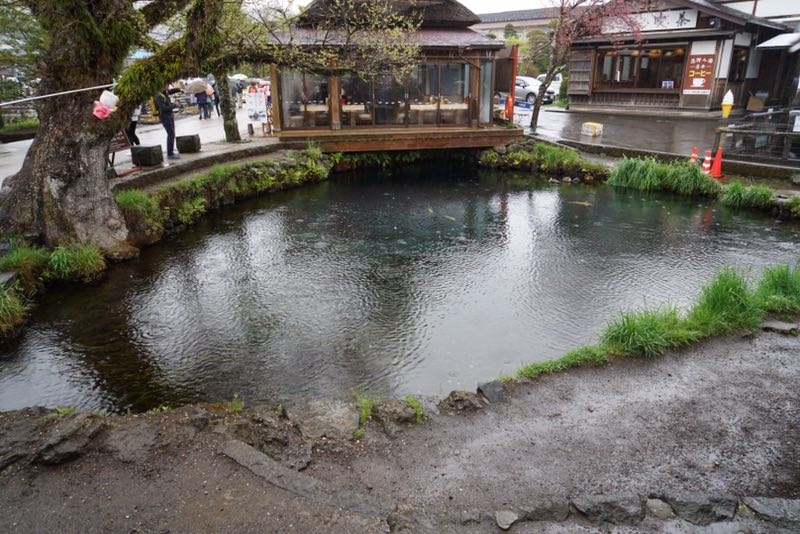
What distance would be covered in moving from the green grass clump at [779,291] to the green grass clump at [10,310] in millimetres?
10022

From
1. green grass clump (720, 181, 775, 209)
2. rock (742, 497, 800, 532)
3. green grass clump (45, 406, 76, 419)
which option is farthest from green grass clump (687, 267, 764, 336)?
green grass clump (45, 406, 76, 419)

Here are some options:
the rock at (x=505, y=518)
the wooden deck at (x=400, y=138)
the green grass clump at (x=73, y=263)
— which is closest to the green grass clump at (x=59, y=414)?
the rock at (x=505, y=518)

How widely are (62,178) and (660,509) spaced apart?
383 inches

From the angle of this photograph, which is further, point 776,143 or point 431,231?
point 776,143

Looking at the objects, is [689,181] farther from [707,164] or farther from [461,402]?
[461,402]

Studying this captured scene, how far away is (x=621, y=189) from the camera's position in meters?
A: 15.3

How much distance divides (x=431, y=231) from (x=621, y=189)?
6.26m

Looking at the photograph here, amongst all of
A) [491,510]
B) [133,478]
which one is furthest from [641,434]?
[133,478]

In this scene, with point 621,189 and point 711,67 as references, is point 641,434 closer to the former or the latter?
point 621,189

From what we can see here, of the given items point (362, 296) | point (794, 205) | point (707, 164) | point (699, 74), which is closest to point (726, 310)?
point (362, 296)

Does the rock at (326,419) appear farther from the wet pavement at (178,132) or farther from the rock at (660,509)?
the wet pavement at (178,132)

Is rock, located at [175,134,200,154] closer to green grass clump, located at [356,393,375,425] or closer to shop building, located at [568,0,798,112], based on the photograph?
green grass clump, located at [356,393,375,425]

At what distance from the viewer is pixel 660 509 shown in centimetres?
402

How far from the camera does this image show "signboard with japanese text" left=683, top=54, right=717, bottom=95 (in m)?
24.5
